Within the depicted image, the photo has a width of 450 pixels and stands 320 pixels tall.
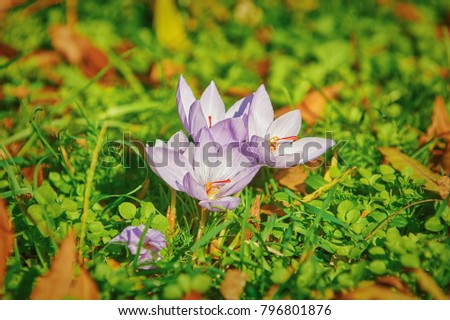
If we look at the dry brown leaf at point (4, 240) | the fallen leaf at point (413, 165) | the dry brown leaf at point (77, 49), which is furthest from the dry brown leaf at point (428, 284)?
the dry brown leaf at point (77, 49)

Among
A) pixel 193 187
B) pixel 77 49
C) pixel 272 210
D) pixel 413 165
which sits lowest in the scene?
pixel 272 210

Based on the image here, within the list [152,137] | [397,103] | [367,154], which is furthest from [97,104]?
[397,103]

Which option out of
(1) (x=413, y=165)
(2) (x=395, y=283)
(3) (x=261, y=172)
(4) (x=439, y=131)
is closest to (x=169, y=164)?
(3) (x=261, y=172)

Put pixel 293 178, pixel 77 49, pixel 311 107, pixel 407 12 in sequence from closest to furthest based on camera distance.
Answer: pixel 293 178 → pixel 311 107 → pixel 77 49 → pixel 407 12

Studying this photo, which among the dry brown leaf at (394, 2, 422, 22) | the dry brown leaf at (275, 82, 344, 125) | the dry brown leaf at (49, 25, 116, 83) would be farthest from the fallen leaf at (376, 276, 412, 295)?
the dry brown leaf at (394, 2, 422, 22)

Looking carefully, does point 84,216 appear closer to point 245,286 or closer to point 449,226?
point 245,286

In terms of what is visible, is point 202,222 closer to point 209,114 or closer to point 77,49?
point 209,114

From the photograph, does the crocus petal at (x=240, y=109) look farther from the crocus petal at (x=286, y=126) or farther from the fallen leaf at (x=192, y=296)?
the fallen leaf at (x=192, y=296)
